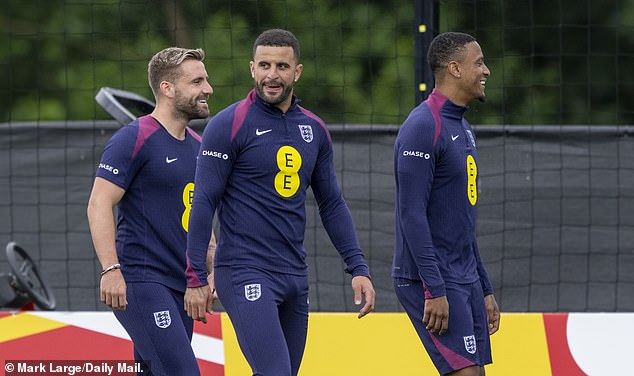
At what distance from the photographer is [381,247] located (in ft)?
28.7

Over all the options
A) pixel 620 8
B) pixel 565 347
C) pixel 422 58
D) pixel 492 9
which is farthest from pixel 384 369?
pixel 492 9

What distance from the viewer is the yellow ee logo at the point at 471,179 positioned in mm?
6027

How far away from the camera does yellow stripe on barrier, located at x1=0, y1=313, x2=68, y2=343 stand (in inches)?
306

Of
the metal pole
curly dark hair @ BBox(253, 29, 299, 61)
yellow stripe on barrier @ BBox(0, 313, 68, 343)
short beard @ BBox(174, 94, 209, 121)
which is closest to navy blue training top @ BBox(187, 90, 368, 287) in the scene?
curly dark hair @ BBox(253, 29, 299, 61)

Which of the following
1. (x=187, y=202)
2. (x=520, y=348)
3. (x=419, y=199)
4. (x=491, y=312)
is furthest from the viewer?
(x=520, y=348)

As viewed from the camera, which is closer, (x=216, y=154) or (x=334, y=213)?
(x=216, y=154)

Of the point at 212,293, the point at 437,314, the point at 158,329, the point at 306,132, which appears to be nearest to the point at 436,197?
the point at 437,314

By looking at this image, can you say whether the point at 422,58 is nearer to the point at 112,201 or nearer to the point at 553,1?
the point at 112,201

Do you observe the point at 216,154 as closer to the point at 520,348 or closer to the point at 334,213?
the point at 334,213

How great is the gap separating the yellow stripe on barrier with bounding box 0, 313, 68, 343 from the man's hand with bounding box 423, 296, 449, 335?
280 centimetres

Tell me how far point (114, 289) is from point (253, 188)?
0.78 metres

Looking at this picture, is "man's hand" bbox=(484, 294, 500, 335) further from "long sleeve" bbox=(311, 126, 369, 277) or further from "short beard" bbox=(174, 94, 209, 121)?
"short beard" bbox=(174, 94, 209, 121)

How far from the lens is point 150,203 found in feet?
20.1

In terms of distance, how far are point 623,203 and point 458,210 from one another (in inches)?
115
